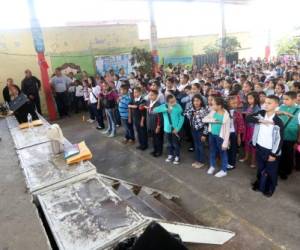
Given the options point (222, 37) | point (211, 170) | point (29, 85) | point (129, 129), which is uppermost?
point (222, 37)

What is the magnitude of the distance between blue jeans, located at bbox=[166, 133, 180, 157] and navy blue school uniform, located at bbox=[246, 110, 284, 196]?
162 cm

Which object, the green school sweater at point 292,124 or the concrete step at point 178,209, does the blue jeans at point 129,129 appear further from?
the green school sweater at point 292,124

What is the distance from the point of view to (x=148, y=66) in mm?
12117

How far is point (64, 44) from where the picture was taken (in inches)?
433

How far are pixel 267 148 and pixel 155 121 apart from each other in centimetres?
235

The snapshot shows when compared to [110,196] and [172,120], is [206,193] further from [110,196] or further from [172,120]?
[110,196]

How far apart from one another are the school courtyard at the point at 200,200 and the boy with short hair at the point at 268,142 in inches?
9.0

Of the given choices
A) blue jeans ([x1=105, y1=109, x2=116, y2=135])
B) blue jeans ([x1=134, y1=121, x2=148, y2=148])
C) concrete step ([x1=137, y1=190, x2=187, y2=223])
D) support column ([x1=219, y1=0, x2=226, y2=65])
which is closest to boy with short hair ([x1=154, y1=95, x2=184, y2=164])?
blue jeans ([x1=134, y1=121, x2=148, y2=148])

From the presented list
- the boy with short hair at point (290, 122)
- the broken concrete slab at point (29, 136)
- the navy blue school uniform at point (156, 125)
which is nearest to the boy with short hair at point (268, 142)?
the boy with short hair at point (290, 122)

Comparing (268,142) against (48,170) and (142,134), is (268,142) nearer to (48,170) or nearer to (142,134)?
(48,170)

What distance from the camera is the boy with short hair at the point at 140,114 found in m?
5.73

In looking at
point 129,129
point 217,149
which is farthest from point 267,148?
point 129,129

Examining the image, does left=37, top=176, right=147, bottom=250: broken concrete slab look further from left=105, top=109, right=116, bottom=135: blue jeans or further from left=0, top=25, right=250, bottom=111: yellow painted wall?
→ left=0, top=25, right=250, bottom=111: yellow painted wall

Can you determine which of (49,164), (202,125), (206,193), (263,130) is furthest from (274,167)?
(49,164)
